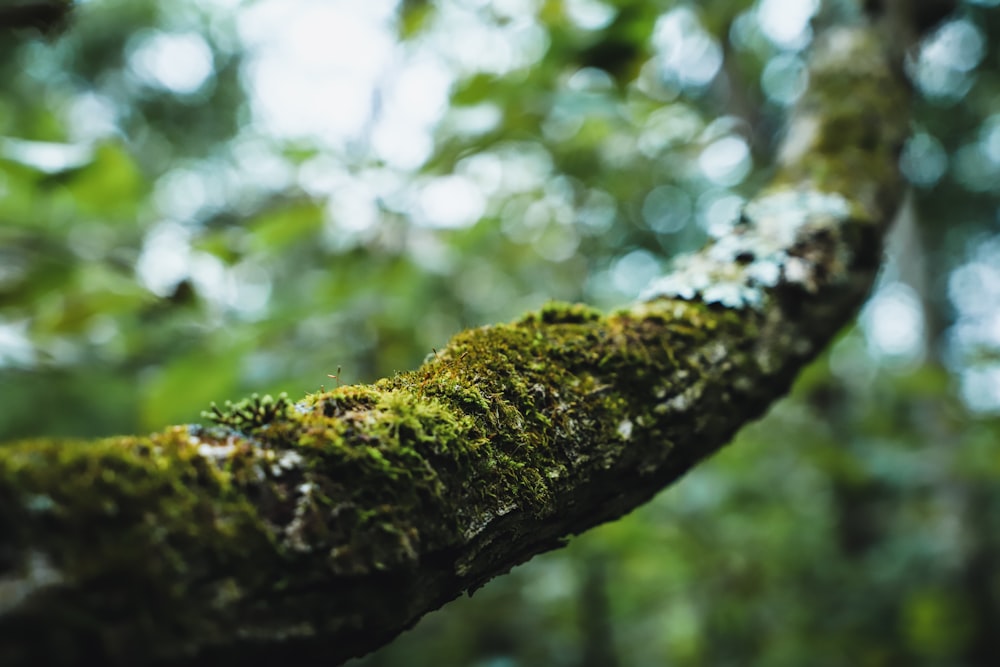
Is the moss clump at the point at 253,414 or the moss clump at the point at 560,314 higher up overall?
the moss clump at the point at 560,314

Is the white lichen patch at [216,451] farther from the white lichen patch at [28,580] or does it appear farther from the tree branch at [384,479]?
the white lichen patch at [28,580]

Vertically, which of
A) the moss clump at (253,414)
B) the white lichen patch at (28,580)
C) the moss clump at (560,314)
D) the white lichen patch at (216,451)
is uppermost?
the moss clump at (560,314)

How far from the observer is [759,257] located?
149cm

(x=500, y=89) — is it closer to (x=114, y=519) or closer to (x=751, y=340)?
(x=751, y=340)

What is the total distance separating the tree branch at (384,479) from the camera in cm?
58

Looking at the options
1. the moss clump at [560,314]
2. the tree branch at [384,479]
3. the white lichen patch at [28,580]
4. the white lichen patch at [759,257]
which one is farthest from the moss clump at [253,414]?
the white lichen patch at [759,257]

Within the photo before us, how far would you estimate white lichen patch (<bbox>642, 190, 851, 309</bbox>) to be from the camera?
4.61ft

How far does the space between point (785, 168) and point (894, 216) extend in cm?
34

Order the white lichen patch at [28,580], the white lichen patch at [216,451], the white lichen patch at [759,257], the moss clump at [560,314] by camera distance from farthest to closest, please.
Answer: the white lichen patch at [759,257], the moss clump at [560,314], the white lichen patch at [216,451], the white lichen patch at [28,580]

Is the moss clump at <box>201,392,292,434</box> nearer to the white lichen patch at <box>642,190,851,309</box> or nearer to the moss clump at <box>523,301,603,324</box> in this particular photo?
the moss clump at <box>523,301,603,324</box>

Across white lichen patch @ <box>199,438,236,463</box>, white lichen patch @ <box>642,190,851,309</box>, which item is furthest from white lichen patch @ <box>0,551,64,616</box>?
white lichen patch @ <box>642,190,851,309</box>

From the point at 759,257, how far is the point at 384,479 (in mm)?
→ 1067

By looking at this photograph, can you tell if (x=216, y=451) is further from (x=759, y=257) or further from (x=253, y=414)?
(x=759, y=257)

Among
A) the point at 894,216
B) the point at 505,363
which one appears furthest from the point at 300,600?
the point at 894,216
